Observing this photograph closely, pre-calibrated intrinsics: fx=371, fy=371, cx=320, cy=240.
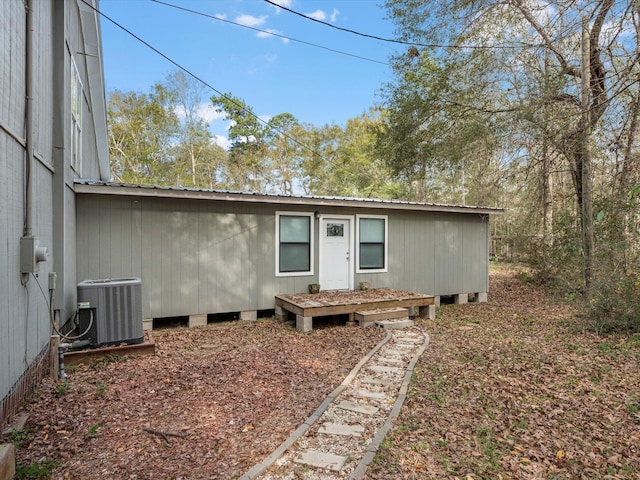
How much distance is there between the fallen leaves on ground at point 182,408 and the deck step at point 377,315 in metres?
1.12

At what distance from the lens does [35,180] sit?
131 inches

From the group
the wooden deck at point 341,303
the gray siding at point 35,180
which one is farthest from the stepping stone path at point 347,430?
the gray siding at point 35,180

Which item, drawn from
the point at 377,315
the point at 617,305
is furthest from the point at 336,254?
the point at 617,305

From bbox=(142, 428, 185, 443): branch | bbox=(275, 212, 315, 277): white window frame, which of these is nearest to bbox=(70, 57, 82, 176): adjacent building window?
bbox=(275, 212, 315, 277): white window frame

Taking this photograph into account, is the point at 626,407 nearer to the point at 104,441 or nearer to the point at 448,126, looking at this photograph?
the point at 104,441

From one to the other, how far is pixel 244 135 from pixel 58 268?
71.6 feet

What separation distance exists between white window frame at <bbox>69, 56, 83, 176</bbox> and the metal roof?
474 mm

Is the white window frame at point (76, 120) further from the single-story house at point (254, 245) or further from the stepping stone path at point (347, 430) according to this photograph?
the stepping stone path at point (347, 430)

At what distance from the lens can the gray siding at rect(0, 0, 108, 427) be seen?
2.59m

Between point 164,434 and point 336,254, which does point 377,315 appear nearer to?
point 336,254

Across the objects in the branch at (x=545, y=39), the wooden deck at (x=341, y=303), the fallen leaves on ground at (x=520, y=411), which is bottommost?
the fallen leaves on ground at (x=520, y=411)

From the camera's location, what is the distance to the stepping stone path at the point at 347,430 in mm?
2391

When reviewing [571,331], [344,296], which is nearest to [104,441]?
[344,296]

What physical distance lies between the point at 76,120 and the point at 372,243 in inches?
231
